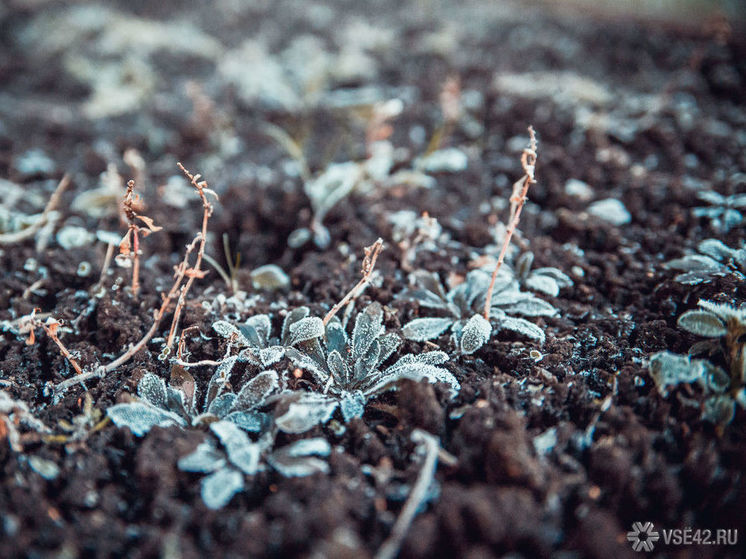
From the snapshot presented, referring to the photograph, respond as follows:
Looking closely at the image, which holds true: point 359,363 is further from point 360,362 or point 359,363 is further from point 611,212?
point 611,212

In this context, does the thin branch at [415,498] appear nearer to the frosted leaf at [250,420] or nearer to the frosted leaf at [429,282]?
the frosted leaf at [250,420]

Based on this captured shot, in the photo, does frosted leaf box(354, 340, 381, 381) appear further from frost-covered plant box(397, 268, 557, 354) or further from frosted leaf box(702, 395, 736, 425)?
frosted leaf box(702, 395, 736, 425)

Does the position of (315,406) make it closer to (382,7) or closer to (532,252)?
(532,252)

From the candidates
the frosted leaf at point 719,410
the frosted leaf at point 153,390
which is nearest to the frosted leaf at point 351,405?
the frosted leaf at point 153,390

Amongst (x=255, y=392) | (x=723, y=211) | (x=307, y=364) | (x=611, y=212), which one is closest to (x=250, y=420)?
(x=255, y=392)

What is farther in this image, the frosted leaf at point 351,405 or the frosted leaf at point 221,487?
the frosted leaf at point 351,405

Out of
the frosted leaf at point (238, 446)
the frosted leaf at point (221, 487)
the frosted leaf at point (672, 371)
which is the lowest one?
the frosted leaf at point (221, 487)
